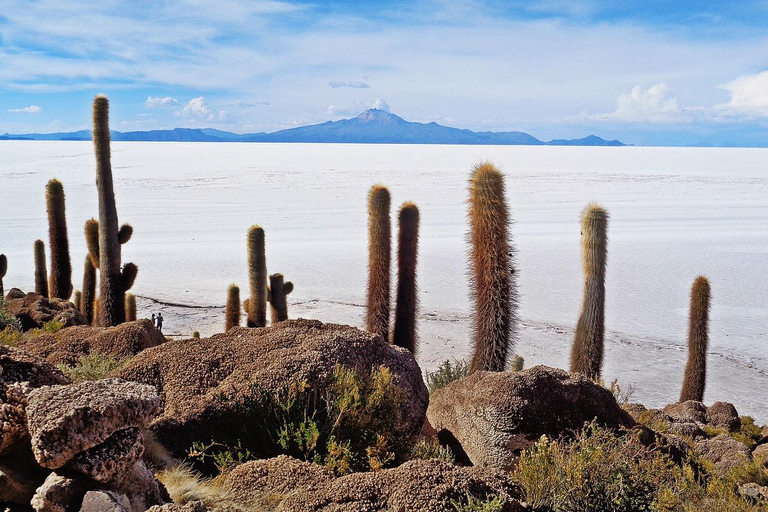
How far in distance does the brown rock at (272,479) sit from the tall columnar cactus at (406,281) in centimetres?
694

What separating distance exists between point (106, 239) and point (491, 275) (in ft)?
24.6

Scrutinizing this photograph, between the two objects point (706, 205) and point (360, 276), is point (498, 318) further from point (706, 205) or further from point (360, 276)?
point (706, 205)

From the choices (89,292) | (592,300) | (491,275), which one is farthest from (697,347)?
(89,292)

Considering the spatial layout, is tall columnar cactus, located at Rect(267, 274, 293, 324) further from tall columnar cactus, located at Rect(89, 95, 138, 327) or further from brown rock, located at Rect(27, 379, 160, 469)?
brown rock, located at Rect(27, 379, 160, 469)

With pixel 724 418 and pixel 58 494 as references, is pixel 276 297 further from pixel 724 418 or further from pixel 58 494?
pixel 58 494

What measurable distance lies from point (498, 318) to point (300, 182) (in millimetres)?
44408

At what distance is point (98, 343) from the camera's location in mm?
6895

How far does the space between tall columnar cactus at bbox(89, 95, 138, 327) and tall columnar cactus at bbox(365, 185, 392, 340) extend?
184 inches

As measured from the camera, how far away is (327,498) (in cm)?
301

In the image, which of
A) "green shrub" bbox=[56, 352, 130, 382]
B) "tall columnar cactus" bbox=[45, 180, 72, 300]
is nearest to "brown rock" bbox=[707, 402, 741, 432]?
"green shrub" bbox=[56, 352, 130, 382]

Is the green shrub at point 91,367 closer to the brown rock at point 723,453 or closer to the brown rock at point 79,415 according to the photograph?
the brown rock at point 79,415

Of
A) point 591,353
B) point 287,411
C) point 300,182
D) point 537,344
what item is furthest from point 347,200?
point 287,411

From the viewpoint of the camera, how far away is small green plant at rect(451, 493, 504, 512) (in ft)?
9.19

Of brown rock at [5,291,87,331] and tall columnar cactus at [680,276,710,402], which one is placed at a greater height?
brown rock at [5,291,87,331]
